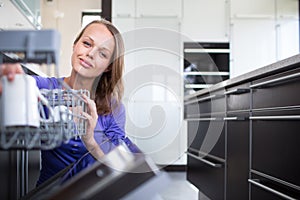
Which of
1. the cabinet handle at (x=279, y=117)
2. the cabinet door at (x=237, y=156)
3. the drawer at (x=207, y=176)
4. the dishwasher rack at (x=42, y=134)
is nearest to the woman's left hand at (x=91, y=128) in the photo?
the dishwasher rack at (x=42, y=134)

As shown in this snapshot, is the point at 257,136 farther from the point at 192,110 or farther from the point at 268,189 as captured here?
the point at 192,110

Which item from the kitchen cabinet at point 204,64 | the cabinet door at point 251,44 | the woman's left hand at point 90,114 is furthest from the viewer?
the cabinet door at point 251,44

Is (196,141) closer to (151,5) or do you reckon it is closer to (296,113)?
(296,113)

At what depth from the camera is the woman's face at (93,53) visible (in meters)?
0.95

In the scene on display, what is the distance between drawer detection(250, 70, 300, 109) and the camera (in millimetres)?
1206

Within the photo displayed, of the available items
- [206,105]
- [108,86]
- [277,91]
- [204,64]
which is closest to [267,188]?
[277,91]

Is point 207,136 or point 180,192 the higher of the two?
point 207,136

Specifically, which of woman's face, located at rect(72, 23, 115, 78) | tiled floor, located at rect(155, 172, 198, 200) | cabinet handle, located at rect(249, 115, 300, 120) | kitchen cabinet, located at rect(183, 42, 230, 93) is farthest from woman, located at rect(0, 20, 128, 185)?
kitchen cabinet, located at rect(183, 42, 230, 93)

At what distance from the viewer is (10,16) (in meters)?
1.53

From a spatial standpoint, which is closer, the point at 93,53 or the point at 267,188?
the point at 93,53

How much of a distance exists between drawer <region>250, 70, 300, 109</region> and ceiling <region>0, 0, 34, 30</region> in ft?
3.00

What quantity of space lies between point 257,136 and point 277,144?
20cm

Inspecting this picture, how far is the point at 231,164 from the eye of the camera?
75.6 inches

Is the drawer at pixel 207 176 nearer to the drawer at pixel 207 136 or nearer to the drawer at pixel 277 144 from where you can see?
the drawer at pixel 207 136
